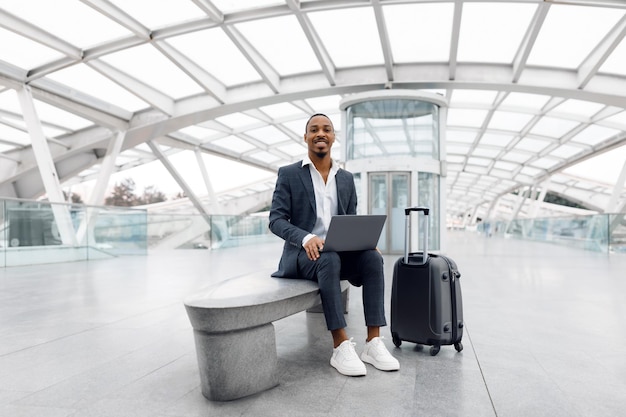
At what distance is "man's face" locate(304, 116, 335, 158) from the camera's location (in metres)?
3.23

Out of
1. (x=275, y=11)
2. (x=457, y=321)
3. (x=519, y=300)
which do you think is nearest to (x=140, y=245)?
(x=275, y=11)

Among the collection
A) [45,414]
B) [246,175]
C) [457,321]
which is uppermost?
[246,175]

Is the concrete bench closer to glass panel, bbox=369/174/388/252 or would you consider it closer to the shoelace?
the shoelace

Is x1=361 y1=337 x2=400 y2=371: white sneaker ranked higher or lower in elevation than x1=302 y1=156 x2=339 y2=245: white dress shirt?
lower

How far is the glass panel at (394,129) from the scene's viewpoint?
1530 centimetres

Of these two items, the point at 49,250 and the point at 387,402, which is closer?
the point at 387,402

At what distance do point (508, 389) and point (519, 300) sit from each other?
3.23 metres

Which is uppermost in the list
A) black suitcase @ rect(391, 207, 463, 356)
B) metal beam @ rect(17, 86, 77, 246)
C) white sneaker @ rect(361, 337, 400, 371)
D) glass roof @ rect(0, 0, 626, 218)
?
glass roof @ rect(0, 0, 626, 218)

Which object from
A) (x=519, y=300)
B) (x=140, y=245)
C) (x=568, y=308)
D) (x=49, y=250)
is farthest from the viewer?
(x=140, y=245)

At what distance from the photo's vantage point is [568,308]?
482 centimetres

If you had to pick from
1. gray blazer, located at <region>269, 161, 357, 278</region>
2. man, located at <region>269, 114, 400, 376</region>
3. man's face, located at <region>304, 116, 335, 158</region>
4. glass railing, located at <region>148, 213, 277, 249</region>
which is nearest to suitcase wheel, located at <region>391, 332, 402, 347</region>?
man, located at <region>269, 114, 400, 376</region>

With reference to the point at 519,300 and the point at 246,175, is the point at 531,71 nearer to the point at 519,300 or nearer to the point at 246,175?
the point at 519,300

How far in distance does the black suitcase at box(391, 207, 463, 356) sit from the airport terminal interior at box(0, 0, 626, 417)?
14cm

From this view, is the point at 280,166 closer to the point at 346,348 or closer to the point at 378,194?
the point at 378,194
